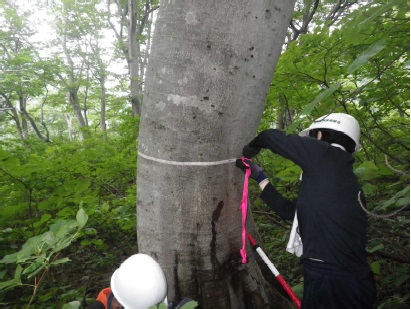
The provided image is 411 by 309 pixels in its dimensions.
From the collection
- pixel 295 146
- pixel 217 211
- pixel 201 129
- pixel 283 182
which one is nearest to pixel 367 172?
pixel 295 146

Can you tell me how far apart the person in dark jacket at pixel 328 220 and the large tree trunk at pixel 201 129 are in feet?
0.85

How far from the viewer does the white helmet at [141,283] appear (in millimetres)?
1508

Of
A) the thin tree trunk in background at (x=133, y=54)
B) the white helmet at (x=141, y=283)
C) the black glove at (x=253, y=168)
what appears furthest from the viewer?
the thin tree trunk in background at (x=133, y=54)

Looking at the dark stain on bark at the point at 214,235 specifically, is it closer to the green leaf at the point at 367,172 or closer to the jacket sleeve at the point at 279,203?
the jacket sleeve at the point at 279,203

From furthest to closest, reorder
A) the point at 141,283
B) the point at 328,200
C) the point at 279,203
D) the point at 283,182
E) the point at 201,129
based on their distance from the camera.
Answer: the point at 283,182 < the point at 279,203 < the point at 328,200 < the point at 141,283 < the point at 201,129

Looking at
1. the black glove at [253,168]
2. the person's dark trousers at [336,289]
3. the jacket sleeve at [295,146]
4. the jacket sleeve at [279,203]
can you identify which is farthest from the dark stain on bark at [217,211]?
the person's dark trousers at [336,289]

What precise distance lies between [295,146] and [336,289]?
0.93m

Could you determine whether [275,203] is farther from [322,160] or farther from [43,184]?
[43,184]

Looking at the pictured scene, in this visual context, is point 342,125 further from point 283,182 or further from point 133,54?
point 133,54

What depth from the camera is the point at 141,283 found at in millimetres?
1514

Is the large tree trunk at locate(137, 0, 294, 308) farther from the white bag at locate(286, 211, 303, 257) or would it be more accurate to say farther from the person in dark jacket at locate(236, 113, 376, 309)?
the white bag at locate(286, 211, 303, 257)

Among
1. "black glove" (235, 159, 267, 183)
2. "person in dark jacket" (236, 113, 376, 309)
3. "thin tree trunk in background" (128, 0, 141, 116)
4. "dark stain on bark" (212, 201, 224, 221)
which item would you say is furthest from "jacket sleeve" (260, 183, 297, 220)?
"thin tree trunk in background" (128, 0, 141, 116)

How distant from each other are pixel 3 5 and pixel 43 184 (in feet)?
44.3

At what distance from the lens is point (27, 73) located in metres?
10.8
